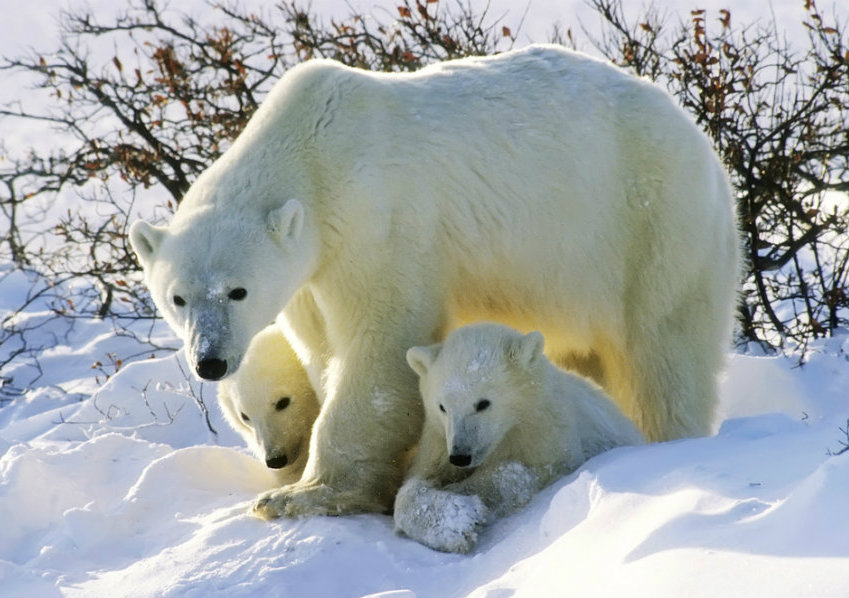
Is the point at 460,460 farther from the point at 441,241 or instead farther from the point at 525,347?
the point at 441,241

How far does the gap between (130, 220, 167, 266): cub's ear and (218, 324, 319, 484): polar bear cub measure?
33.8 inches

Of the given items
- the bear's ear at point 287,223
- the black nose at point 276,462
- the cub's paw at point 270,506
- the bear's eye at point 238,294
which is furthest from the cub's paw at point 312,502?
the bear's ear at point 287,223

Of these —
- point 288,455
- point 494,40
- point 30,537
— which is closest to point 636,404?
point 288,455

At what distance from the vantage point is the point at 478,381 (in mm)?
3957

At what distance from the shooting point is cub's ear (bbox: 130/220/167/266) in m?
4.06

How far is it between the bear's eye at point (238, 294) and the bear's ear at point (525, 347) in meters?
0.99

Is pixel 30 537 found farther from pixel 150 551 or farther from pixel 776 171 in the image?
pixel 776 171

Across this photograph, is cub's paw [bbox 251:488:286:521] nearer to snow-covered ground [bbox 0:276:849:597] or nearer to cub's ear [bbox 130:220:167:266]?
snow-covered ground [bbox 0:276:849:597]

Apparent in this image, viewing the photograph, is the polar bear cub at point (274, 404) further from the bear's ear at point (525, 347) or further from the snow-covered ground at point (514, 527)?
the bear's ear at point (525, 347)

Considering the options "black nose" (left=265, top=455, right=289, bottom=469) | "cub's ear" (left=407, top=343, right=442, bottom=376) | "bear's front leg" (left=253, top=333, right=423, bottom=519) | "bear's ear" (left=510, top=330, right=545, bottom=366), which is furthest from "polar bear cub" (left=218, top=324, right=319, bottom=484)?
"bear's ear" (left=510, top=330, right=545, bottom=366)

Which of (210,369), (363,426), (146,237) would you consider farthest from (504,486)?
(146,237)

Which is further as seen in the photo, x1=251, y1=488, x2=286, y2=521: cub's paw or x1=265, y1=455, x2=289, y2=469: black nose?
x1=265, y1=455, x2=289, y2=469: black nose

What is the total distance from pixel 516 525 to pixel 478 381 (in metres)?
0.56

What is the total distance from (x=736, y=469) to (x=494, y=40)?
4.84m
